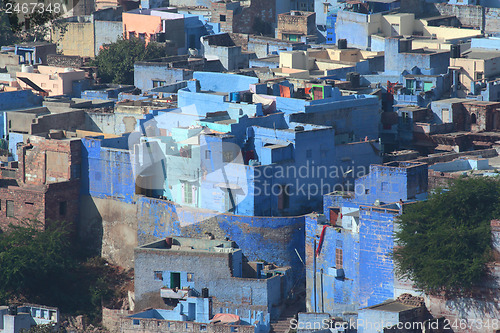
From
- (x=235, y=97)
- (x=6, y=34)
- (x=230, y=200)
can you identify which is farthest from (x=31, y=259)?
(x=6, y=34)

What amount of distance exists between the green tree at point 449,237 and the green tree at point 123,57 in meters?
25.8

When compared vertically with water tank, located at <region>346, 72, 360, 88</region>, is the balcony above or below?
below

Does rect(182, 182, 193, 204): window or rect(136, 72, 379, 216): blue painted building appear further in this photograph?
rect(182, 182, 193, 204): window

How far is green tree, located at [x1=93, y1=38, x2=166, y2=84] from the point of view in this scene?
206ft

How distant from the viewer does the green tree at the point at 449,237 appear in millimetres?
38250

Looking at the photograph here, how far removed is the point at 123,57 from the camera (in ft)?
209

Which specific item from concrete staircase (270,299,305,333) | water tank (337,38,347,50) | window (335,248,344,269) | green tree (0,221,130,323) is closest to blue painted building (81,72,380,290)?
concrete staircase (270,299,305,333)

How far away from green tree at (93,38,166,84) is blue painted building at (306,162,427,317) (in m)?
21.7

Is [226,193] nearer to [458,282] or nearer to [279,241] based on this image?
[279,241]

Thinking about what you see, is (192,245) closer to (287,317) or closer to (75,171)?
(287,317)

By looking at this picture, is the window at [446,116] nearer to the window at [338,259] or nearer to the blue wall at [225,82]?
the blue wall at [225,82]

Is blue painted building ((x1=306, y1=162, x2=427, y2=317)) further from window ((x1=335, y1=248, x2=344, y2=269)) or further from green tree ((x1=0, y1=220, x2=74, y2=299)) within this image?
green tree ((x1=0, y1=220, x2=74, y2=299))

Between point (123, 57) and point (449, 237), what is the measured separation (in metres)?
28.6

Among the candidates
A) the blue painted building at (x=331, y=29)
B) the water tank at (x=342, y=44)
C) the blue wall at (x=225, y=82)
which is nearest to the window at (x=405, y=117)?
the blue wall at (x=225, y=82)
